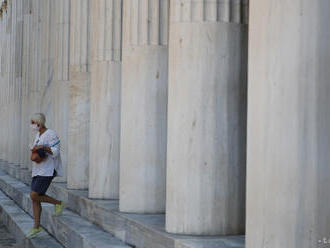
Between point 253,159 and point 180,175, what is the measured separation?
2331mm

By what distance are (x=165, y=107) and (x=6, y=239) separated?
7.00m

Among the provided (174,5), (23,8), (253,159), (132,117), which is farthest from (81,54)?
(23,8)

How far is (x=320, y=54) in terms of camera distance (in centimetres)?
648

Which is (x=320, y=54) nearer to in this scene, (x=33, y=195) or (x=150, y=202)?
(x=150, y=202)

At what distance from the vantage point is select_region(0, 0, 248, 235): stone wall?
9.21 metres

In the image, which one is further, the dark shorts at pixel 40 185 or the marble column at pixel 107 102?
the marble column at pixel 107 102

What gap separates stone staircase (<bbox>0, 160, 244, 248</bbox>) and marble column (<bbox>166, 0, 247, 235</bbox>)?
0.36 m

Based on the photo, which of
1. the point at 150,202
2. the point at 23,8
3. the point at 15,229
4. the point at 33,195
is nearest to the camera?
the point at 150,202

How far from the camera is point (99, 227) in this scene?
1246cm

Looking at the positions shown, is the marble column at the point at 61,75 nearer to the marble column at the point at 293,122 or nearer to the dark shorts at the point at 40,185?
the dark shorts at the point at 40,185

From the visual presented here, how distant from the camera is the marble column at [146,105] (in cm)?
1152

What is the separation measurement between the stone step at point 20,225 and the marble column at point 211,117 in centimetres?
473

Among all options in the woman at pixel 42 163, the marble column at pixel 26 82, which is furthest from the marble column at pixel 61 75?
the marble column at pixel 26 82

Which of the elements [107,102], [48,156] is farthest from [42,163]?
[107,102]
